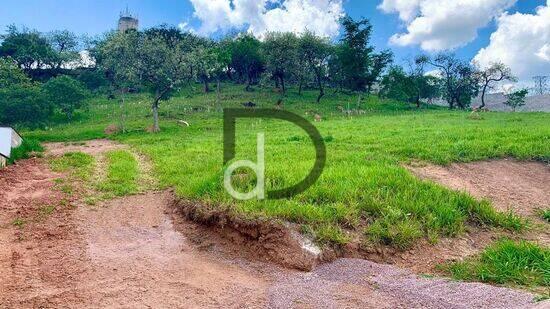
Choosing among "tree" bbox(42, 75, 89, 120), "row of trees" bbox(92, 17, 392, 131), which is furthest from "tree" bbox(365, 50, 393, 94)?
"tree" bbox(42, 75, 89, 120)

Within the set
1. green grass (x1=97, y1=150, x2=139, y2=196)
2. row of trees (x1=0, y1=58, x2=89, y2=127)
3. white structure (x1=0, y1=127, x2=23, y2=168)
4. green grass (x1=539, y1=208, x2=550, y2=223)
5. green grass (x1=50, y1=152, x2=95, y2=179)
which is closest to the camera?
green grass (x1=539, y1=208, x2=550, y2=223)

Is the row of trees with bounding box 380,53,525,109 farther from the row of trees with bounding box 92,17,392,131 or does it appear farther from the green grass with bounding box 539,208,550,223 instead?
the green grass with bounding box 539,208,550,223

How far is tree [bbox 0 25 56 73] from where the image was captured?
59594 mm

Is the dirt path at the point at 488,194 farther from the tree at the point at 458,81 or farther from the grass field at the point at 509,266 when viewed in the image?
the tree at the point at 458,81

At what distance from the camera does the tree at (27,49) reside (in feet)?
196

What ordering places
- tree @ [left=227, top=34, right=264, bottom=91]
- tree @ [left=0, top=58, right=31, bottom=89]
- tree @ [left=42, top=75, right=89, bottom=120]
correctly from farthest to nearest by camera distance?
tree @ [left=227, top=34, right=264, bottom=91]
tree @ [left=42, top=75, right=89, bottom=120]
tree @ [left=0, top=58, right=31, bottom=89]

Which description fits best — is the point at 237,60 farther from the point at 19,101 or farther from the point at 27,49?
the point at 19,101

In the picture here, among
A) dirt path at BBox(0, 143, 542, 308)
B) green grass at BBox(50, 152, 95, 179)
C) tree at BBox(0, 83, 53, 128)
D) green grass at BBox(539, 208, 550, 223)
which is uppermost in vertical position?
tree at BBox(0, 83, 53, 128)

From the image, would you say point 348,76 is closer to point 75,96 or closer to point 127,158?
point 75,96

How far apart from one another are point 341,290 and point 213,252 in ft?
7.88

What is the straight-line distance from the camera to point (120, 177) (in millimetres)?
12391

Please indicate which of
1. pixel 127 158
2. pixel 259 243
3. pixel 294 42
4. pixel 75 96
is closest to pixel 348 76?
pixel 294 42

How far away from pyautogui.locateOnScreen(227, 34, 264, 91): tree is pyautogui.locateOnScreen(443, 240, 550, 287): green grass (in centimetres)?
5474

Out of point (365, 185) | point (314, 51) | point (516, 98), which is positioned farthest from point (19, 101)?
point (516, 98)
